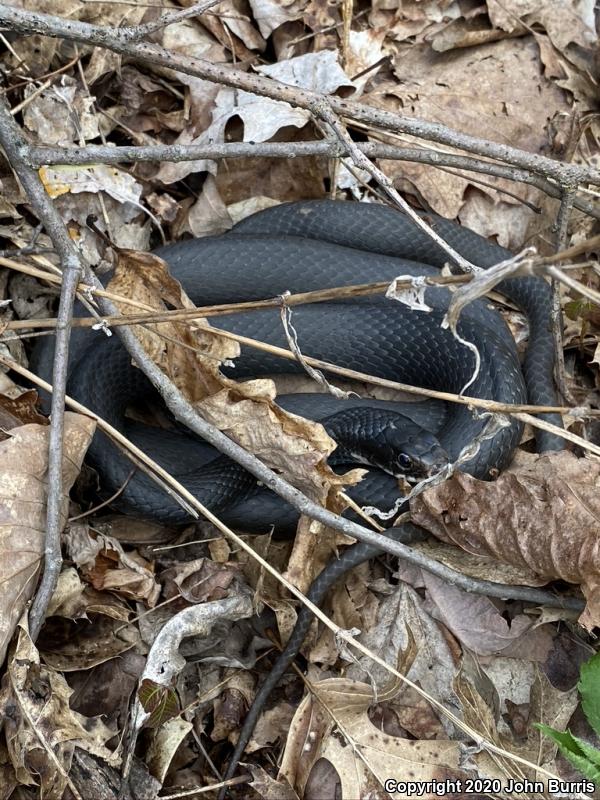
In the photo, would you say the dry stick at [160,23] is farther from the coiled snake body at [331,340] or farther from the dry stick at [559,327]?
the dry stick at [559,327]

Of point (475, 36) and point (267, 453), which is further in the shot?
point (475, 36)

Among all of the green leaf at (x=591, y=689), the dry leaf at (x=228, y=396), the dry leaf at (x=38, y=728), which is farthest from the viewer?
the dry leaf at (x=228, y=396)

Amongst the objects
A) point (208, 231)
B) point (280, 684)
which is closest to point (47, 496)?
point (280, 684)

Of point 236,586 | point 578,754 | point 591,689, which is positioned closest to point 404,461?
point 236,586

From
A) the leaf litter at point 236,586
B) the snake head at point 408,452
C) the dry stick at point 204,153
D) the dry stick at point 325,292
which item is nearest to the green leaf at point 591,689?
the leaf litter at point 236,586

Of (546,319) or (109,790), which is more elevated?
(546,319)

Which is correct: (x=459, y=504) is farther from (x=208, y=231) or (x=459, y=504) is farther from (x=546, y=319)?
(x=208, y=231)

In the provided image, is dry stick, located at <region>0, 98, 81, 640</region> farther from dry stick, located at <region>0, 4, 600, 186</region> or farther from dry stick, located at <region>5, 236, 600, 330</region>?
dry stick, located at <region>0, 4, 600, 186</region>
